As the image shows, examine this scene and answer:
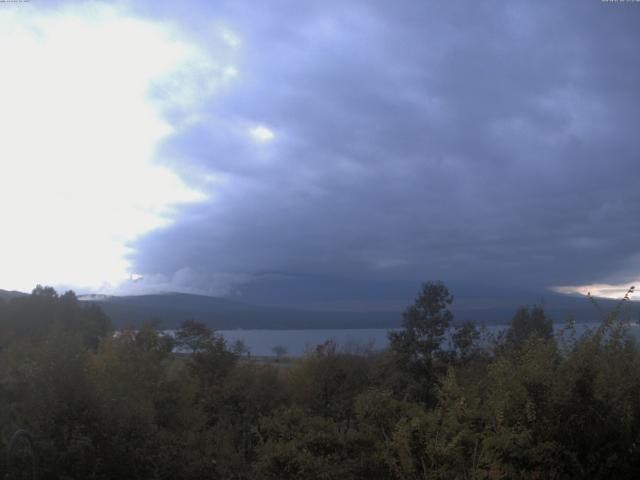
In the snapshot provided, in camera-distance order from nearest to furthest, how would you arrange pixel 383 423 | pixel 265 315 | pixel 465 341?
pixel 383 423 → pixel 465 341 → pixel 265 315

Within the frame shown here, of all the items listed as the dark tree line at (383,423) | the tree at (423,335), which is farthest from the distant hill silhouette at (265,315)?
the dark tree line at (383,423)

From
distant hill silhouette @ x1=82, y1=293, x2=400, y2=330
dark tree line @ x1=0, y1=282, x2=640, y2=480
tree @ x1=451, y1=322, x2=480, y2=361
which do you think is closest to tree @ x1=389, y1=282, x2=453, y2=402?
tree @ x1=451, y1=322, x2=480, y2=361

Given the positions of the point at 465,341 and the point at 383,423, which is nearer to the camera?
the point at 383,423

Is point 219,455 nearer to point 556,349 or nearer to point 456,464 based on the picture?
point 456,464

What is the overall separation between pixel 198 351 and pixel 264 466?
26.4 metres

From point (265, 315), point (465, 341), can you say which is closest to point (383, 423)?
point (465, 341)

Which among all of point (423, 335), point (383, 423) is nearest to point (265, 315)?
point (423, 335)

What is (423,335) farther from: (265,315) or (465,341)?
(265,315)

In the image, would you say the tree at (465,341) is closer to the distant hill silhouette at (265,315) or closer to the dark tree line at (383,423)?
the dark tree line at (383,423)

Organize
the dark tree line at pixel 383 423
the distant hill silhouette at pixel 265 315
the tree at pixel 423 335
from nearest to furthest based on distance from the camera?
the dark tree line at pixel 383 423, the tree at pixel 423 335, the distant hill silhouette at pixel 265 315

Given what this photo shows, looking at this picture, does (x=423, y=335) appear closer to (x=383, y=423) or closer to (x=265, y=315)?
(x=383, y=423)

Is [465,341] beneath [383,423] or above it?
above

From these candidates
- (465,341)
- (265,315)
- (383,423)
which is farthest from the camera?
(265,315)

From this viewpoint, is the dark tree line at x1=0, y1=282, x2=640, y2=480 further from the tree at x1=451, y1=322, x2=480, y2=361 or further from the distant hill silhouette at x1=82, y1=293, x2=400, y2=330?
the distant hill silhouette at x1=82, y1=293, x2=400, y2=330
